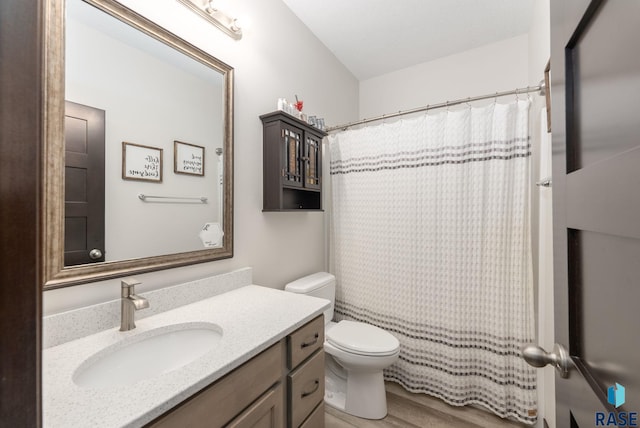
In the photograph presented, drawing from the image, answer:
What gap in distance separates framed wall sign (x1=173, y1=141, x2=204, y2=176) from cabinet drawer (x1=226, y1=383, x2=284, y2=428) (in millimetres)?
994

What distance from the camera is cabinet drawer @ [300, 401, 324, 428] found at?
3.74 feet

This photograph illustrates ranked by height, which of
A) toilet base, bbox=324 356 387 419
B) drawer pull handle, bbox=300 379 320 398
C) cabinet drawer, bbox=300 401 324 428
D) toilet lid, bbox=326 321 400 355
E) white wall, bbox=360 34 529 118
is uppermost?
white wall, bbox=360 34 529 118

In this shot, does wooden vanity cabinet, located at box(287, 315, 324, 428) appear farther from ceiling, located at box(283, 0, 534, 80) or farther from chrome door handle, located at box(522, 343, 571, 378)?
ceiling, located at box(283, 0, 534, 80)

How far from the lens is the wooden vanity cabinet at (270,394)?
2.34 ft

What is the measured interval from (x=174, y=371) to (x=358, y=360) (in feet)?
3.71

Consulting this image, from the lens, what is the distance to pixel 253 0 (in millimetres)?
1631

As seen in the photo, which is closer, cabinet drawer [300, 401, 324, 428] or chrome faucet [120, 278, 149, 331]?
chrome faucet [120, 278, 149, 331]

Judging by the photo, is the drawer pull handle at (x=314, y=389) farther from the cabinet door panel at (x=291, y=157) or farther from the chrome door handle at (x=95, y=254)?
the cabinet door panel at (x=291, y=157)

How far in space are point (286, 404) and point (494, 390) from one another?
138 cm

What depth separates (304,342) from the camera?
3.63 feet

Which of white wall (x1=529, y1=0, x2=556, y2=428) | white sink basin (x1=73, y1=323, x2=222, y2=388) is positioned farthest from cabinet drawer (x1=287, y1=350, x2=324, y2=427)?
white wall (x1=529, y1=0, x2=556, y2=428)

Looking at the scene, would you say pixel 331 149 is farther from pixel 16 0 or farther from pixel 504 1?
pixel 16 0

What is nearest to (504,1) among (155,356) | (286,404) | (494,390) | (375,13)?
(375,13)

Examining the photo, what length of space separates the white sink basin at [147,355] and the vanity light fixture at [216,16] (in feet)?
4.68
